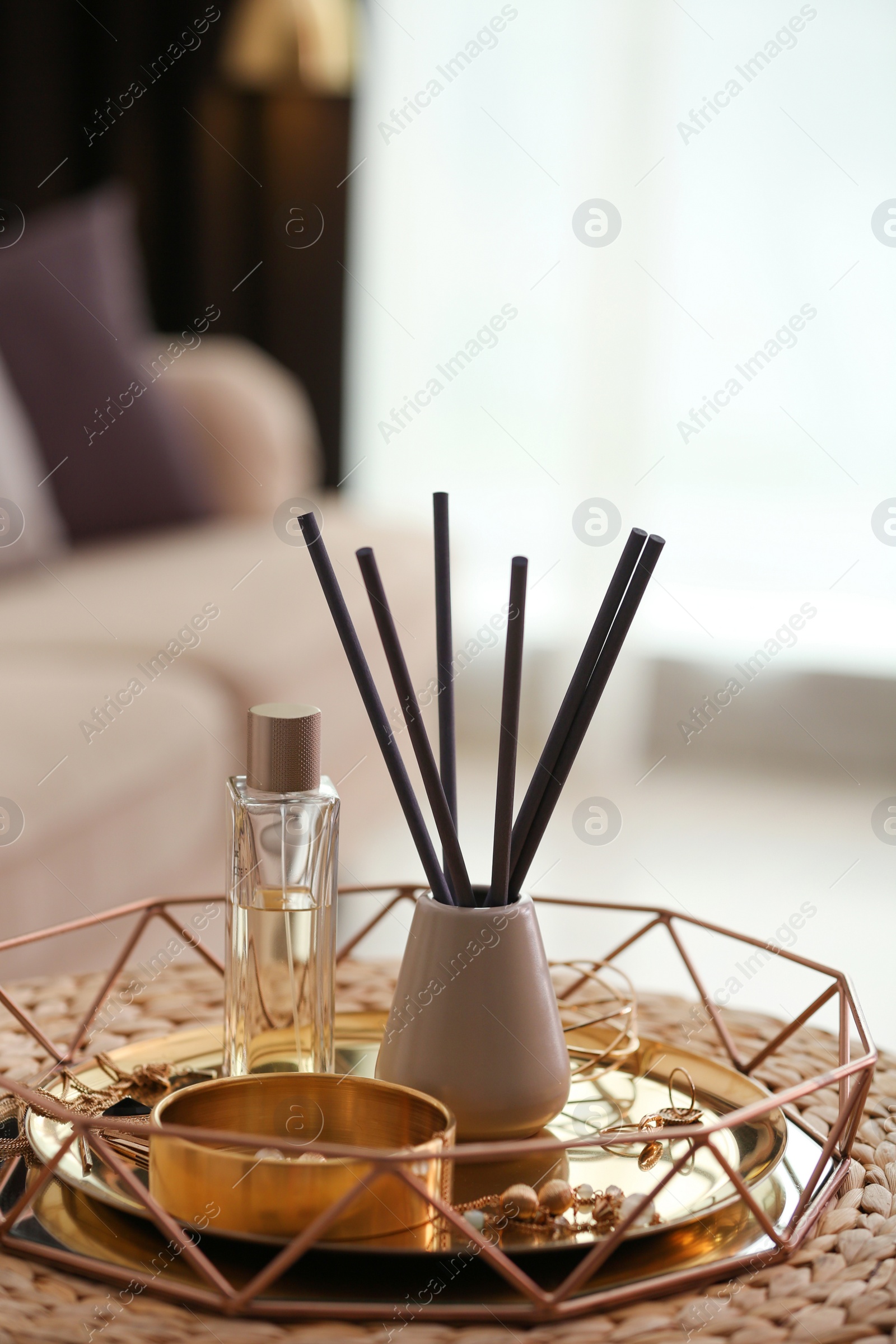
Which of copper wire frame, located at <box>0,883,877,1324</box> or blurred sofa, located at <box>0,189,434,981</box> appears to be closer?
copper wire frame, located at <box>0,883,877,1324</box>

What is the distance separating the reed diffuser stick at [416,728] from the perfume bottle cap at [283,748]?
0.04 meters

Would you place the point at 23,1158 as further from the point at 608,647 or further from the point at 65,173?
the point at 65,173

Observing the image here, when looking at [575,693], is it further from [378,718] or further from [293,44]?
Answer: [293,44]

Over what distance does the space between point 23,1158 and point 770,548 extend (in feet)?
8.01

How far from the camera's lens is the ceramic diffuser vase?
0.60 m

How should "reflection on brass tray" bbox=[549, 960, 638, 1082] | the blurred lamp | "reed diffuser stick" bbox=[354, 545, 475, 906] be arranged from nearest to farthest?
"reed diffuser stick" bbox=[354, 545, 475, 906] → "reflection on brass tray" bbox=[549, 960, 638, 1082] → the blurred lamp

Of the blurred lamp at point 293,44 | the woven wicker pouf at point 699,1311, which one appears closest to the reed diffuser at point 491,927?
the woven wicker pouf at point 699,1311

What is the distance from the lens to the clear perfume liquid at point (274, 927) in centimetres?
65

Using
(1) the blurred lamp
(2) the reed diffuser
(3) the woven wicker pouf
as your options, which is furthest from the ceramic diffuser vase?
(1) the blurred lamp

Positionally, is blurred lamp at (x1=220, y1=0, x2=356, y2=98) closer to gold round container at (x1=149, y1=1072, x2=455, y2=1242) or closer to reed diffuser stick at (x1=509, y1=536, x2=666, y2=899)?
reed diffuser stick at (x1=509, y1=536, x2=666, y2=899)

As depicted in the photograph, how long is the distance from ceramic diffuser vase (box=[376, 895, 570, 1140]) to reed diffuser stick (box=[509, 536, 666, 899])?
3 cm

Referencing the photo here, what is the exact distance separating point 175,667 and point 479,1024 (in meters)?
1.04

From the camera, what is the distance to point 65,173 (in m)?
3.11

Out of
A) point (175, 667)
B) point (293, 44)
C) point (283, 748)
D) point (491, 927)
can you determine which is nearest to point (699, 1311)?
point (491, 927)
